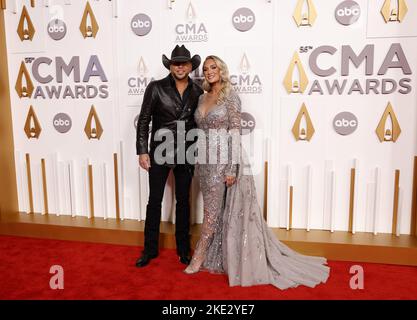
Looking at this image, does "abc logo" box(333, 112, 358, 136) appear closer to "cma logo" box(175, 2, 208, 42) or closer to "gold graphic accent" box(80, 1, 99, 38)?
"cma logo" box(175, 2, 208, 42)

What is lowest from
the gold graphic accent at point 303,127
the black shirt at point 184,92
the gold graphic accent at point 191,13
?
the gold graphic accent at point 303,127

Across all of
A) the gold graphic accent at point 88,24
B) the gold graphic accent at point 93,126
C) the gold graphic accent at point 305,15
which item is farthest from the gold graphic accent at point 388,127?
the gold graphic accent at point 88,24

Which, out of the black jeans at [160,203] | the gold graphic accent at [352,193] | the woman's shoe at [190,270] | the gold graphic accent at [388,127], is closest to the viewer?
the woman's shoe at [190,270]

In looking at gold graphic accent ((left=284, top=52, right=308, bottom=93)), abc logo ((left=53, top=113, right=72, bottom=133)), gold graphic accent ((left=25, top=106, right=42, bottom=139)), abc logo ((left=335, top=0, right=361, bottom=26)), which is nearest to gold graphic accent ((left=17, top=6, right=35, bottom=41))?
gold graphic accent ((left=25, top=106, right=42, bottom=139))

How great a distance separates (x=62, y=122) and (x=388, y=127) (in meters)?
2.91

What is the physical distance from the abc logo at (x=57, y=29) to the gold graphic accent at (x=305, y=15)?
208 centimetres

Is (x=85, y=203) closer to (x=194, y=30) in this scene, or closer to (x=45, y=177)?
(x=45, y=177)

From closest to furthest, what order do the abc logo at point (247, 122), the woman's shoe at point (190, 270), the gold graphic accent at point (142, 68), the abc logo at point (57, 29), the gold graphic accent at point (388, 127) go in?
the woman's shoe at point (190, 270), the gold graphic accent at point (388, 127), the abc logo at point (247, 122), the gold graphic accent at point (142, 68), the abc logo at point (57, 29)

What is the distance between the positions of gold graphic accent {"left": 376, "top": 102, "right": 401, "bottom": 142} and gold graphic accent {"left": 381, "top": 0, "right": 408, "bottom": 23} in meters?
0.65

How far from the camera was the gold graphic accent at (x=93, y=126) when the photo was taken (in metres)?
3.75

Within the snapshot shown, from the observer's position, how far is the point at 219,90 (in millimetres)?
2773

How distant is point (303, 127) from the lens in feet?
11.0

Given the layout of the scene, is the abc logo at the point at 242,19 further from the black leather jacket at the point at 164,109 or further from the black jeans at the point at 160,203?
the black jeans at the point at 160,203

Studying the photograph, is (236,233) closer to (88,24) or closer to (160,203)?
(160,203)
